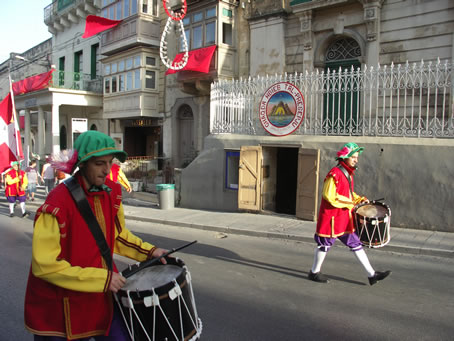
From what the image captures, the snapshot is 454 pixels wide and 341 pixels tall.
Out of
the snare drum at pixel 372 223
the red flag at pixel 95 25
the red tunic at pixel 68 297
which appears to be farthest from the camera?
the red flag at pixel 95 25

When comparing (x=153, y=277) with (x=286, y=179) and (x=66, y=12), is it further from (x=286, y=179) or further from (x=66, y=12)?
(x=66, y=12)

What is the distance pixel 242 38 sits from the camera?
656 inches

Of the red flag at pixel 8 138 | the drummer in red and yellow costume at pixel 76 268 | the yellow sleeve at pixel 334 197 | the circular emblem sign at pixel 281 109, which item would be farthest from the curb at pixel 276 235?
the drummer in red and yellow costume at pixel 76 268

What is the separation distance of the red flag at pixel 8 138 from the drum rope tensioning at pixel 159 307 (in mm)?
6721

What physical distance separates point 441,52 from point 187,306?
1164cm

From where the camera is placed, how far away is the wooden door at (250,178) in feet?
37.4

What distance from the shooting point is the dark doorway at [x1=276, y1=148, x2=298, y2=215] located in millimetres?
12227

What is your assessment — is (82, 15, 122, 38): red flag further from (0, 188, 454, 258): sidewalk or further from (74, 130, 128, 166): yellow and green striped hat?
(74, 130, 128, 166): yellow and green striped hat

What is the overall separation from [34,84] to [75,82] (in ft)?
7.96

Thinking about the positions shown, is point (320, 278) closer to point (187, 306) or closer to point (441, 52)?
point (187, 306)

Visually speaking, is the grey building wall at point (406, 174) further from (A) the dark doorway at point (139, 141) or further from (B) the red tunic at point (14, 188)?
(A) the dark doorway at point (139, 141)

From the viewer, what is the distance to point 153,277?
2.69m

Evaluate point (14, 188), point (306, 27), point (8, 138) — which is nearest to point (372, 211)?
point (8, 138)

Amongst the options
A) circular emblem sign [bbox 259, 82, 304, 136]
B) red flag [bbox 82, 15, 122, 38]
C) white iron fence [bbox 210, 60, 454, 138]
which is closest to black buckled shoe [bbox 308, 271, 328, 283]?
white iron fence [bbox 210, 60, 454, 138]
